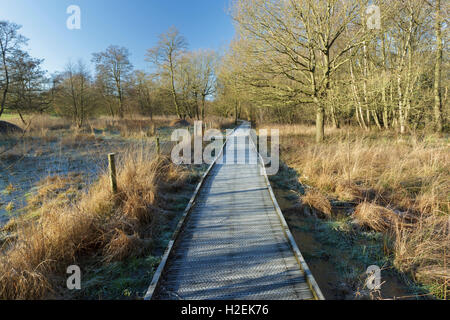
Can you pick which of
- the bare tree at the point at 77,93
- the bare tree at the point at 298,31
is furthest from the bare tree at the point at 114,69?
the bare tree at the point at 298,31

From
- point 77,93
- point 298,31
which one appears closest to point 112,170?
point 298,31

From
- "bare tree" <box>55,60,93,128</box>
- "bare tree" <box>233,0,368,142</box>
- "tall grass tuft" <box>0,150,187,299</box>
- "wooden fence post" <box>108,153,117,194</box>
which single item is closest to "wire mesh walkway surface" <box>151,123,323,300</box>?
"tall grass tuft" <box>0,150,187,299</box>

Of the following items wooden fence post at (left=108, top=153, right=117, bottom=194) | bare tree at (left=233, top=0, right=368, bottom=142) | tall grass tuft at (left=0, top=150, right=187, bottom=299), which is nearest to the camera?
tall grass tuft at (left=0, top=150, right=187, bottom=299)

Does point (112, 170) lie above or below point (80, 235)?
above

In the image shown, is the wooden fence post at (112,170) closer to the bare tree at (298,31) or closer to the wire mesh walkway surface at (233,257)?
the wire mesh walkway surface at (233,257)

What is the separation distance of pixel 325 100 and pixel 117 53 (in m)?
28.6

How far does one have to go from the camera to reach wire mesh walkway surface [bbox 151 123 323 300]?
7.20ft

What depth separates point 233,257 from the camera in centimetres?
276

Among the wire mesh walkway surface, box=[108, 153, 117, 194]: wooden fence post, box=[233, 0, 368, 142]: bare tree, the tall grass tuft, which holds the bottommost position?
the wire mesh walkway surface

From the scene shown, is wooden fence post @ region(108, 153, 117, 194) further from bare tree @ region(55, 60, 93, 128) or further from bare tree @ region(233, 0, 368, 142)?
bare tree @ region(55, 60, 93, 128)

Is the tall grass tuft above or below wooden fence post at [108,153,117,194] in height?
below

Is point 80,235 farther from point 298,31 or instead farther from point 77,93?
point 77,93

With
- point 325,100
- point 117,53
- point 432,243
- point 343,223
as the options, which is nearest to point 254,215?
point 343,223

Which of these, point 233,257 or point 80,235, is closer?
point 233,257
